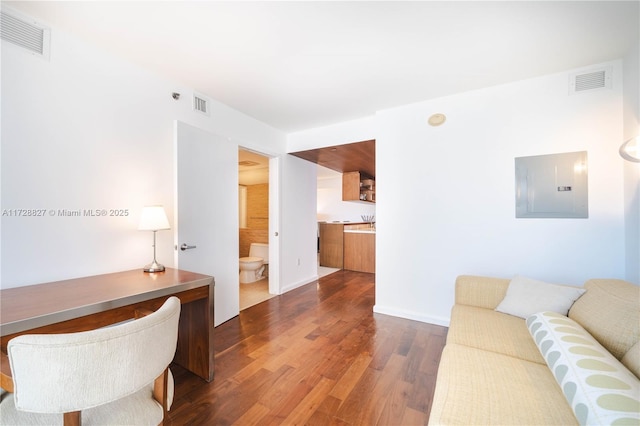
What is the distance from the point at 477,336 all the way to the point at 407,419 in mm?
643

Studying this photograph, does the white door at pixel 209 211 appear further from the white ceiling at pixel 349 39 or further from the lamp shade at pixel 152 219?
the white ceiling at pixel 349 39

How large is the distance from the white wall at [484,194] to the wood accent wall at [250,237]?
111 inches

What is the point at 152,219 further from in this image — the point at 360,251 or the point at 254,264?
the point at 360,251

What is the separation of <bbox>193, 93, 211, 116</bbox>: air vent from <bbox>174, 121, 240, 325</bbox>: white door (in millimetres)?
228

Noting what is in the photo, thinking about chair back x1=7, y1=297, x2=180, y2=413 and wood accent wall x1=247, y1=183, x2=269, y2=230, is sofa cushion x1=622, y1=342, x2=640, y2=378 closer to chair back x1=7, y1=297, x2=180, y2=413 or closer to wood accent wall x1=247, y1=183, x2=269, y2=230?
chair back x1=7, y1=297, x2=180, y2=413

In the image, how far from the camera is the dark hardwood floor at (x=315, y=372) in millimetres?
1479

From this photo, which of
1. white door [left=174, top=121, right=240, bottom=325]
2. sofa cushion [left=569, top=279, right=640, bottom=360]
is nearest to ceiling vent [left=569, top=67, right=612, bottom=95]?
sofa cushion [left=569, top=279, right=640, bottom=360]

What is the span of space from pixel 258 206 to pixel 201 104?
3.57 m

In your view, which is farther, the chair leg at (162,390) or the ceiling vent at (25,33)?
the ceiling vent at (25,33)

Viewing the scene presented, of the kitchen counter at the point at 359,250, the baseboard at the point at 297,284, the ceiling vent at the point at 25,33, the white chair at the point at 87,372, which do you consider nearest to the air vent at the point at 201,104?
the ceiling vent at the point at 25,33

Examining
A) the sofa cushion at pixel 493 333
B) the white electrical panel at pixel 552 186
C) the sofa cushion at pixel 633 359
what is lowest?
the sofa cushion at pixel 493 333

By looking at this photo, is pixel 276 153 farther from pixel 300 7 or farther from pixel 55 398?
pixel 55 398

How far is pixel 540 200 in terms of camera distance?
228 cm

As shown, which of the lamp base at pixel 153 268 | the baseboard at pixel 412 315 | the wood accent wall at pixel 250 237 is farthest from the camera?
the wood accent wall at pixel 250 237
